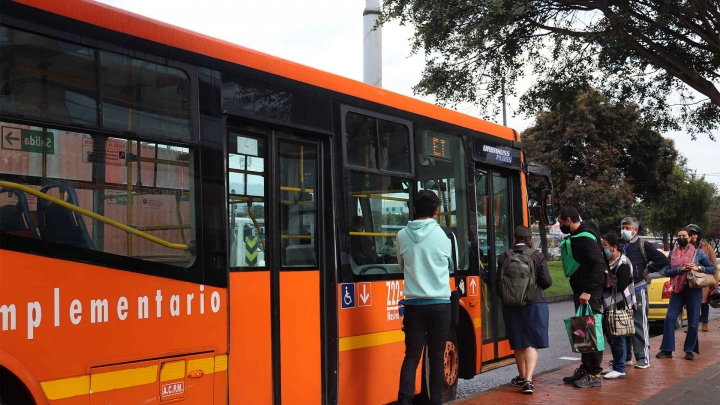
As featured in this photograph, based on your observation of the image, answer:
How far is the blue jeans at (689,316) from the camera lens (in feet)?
33.6

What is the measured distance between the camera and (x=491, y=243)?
862cm

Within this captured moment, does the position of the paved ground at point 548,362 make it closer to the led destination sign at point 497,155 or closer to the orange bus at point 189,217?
the orange bus at point 189,217

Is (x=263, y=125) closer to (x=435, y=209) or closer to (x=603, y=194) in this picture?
(x=435, y=209)

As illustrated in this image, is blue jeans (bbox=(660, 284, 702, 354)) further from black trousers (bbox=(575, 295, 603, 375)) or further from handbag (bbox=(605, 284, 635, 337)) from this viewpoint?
black trousers (bbox=(575, 295, 603, 375))

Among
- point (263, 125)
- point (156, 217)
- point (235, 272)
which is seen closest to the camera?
point (156, 217)

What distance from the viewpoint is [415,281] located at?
244 inches

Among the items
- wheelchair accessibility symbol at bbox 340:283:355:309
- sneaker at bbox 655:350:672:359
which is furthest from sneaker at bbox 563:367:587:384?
wheelchair accessibility symbol at bbox 340:283:355:309

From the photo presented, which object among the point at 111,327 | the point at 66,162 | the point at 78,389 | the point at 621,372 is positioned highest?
the point at 66,162

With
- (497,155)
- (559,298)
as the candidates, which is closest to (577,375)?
(497,155)

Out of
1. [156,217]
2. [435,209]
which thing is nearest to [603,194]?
[435,209]

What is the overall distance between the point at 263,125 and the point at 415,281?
180cm

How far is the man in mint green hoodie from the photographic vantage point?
6.18 meters

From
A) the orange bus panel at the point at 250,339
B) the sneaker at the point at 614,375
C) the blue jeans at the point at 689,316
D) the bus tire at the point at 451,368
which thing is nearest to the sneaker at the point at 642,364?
the sneaker at the point at 614,375

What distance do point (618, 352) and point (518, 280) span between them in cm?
204
